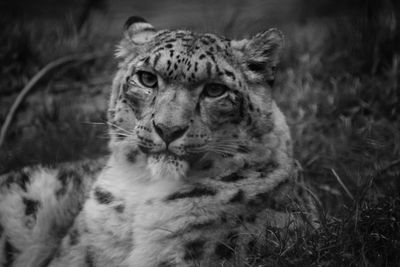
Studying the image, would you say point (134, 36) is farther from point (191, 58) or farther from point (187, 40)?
point (191, 58)

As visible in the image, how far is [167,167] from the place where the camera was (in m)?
4.30

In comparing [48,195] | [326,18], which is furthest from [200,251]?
[326,18]

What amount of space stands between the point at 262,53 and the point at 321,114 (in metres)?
2.79

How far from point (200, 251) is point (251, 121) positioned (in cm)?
102

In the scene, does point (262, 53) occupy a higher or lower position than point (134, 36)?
lower

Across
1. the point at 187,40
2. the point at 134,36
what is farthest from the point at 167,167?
the point at 134,36

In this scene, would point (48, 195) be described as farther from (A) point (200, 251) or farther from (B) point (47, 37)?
(B) point (47, 37)

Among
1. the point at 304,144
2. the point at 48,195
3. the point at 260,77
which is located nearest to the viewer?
the point at 260,77

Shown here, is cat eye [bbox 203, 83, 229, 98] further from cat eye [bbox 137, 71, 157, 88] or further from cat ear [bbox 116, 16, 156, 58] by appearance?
cat ear [bbox 116, 16, 156, 58]

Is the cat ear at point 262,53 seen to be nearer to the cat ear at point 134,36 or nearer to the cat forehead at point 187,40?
the cat forehead at point 187,40

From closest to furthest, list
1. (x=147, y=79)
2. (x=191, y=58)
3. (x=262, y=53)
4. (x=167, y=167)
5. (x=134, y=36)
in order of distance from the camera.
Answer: (x=167, y=167) < (x=191, y=58) < (x=147, y=79) < (x=262, y=53) < (x=134, y=36)

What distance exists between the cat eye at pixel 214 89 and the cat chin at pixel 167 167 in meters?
0.53

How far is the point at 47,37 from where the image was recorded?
8.68 meters

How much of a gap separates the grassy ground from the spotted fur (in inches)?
14.5
